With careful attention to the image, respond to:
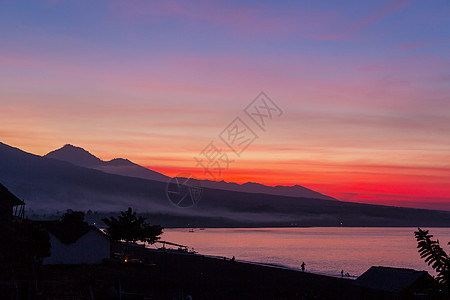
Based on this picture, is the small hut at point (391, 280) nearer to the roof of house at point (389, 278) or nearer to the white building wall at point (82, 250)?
the roof of house at point (389, 278)

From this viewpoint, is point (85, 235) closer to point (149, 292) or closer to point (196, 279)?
point (196, 279)

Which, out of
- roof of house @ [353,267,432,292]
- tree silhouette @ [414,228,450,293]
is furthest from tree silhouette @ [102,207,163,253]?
tree silhouette @ [414,228,450,293]

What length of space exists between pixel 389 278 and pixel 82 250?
45235 millimetres

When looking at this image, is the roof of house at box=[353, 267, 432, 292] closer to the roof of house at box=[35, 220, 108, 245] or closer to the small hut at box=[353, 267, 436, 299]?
the small hut at box=[353, 267, 436, 299]

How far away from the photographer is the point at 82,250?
7369 centimetres

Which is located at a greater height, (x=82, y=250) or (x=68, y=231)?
(x=68, y=231)

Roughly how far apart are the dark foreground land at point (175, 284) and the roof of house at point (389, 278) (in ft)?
16.3

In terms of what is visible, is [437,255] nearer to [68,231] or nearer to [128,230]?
[68,231]

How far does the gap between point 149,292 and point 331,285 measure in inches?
1096

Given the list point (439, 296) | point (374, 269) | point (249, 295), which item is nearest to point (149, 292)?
point (249, 295)

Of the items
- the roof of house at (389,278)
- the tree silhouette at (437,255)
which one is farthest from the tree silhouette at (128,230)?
the tree silhouette at (437,255)

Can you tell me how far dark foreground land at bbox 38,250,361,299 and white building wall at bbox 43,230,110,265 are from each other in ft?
6.56

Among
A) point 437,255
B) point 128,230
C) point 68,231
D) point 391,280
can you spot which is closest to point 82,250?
point 68,231

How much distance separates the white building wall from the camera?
72812 mm
